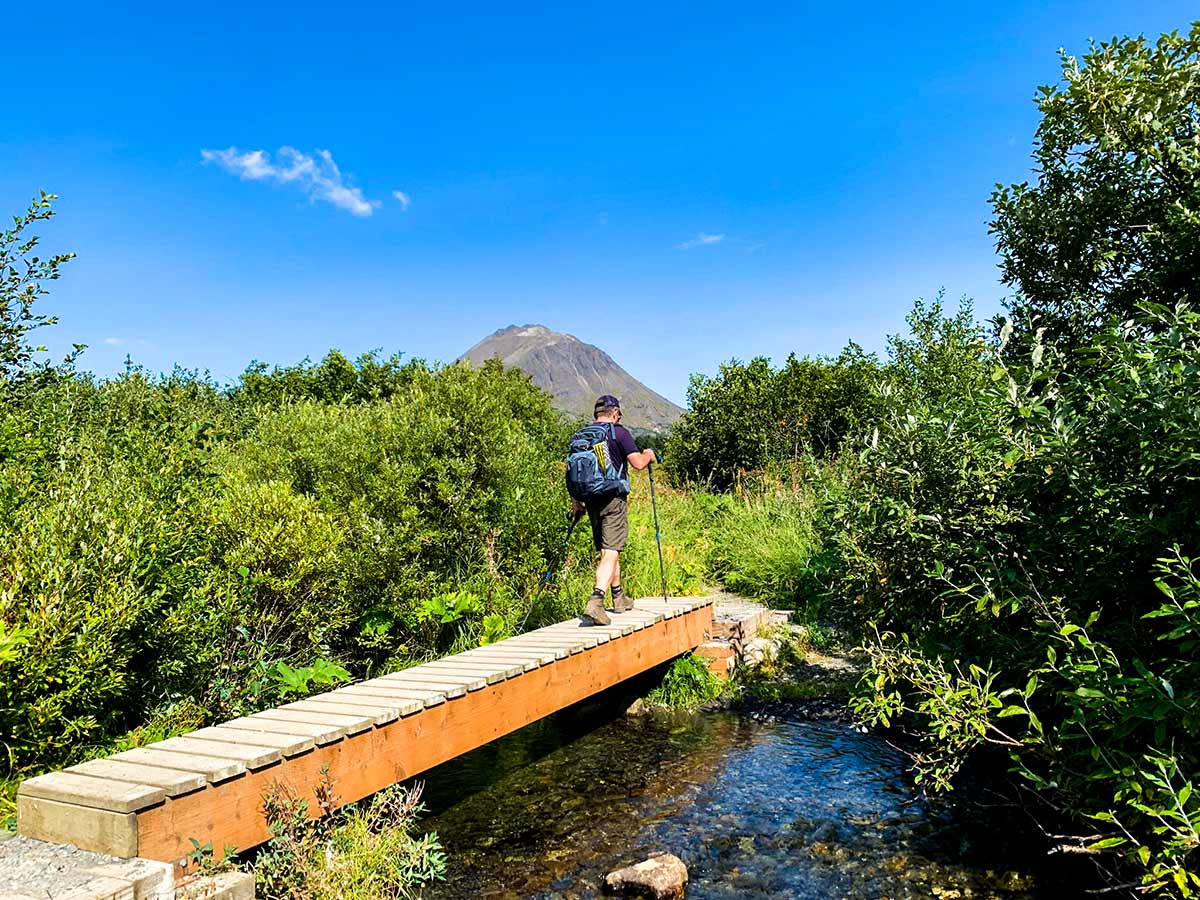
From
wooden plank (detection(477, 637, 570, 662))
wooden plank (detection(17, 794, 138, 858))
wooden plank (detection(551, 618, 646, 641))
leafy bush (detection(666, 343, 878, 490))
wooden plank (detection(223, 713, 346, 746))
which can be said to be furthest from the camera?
leafy bush (detection(666, 343, 878, 490))

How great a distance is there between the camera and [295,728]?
184 inches

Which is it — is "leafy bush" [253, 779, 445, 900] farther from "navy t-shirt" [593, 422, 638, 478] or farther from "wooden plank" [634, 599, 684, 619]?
"wooden plank" [634, 599, 684, 619]

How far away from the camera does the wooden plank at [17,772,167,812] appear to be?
140 inches

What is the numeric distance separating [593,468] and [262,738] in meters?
3.82

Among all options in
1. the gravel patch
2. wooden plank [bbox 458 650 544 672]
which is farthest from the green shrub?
the gravel patch

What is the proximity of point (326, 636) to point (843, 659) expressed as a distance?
5.84 meters

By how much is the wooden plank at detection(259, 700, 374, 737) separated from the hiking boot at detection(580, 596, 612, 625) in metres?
2.86

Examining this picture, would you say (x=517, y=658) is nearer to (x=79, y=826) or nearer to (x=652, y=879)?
(x=652, y=879)

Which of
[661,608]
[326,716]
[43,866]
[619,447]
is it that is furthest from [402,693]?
[661,608]

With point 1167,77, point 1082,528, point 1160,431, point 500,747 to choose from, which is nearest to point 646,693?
point 500,747

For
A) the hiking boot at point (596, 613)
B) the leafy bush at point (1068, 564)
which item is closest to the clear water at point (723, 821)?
the leafy bush at point (1068, 564)

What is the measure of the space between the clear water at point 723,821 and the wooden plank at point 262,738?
1306 mm

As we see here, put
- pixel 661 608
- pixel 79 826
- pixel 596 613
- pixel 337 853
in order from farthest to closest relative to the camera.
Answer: pixel 661 608 → pixel 596 613 → pixel 337 853 → pixel 79 826

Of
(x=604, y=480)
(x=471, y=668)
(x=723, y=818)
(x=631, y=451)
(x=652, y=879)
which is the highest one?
(x=631, y=451)
